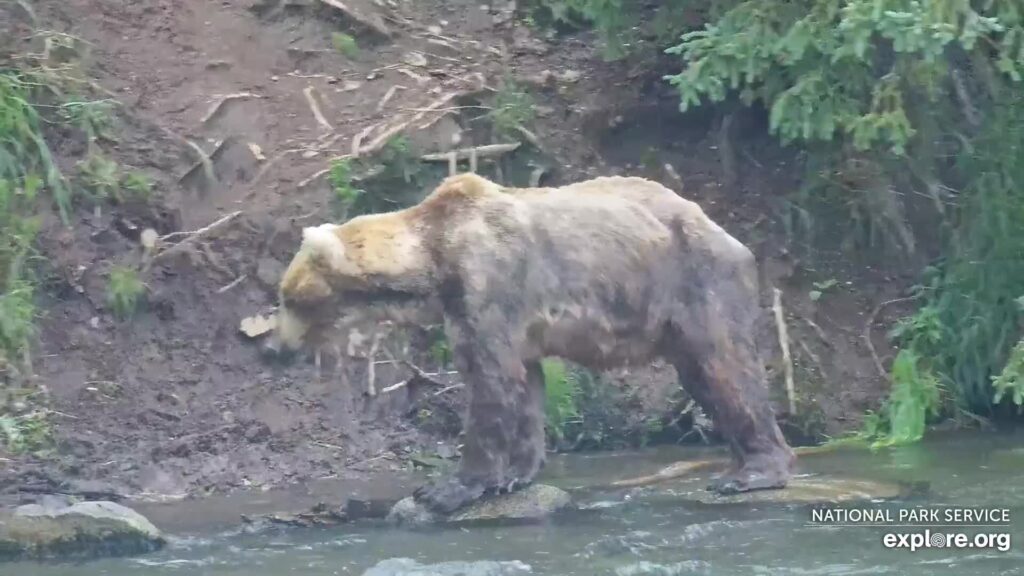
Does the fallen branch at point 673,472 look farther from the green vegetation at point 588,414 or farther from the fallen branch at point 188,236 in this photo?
the fallen branch at point 188,236

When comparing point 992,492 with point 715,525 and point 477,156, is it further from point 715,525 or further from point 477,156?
point 477,156

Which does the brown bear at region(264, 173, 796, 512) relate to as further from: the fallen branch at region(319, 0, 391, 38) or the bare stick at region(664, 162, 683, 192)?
the fallen branch at region(319, 0, 391, 38)

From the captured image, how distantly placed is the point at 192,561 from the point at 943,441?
5.42m

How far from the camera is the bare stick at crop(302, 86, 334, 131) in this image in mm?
11906

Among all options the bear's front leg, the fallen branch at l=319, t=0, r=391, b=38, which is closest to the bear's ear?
the bear's front leg

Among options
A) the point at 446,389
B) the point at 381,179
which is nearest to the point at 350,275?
the point at 446,389

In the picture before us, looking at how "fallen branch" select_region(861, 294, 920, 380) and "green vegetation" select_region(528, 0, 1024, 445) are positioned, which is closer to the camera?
"green vegetation" select_region(528, 0, 1024, 445)

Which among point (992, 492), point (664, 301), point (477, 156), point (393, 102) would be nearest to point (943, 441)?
point (992, 492)

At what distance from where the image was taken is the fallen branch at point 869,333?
445 inches

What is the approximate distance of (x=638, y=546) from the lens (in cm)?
723

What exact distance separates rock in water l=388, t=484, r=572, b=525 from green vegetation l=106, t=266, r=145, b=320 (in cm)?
305

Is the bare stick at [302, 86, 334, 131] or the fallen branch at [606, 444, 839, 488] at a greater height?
the bare stick at [302, 86, 334, 131]

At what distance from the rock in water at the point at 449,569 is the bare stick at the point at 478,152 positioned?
16.2ft

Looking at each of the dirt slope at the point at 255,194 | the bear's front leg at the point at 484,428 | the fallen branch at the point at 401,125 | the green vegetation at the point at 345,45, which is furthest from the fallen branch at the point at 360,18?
the bear's front leg at the point at 484,428
